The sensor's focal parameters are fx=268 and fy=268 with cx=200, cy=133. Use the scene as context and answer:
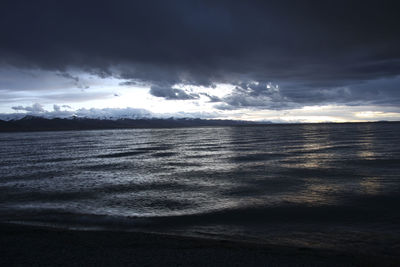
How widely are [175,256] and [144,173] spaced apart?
19618mm

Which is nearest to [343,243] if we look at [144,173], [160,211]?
[160,211]

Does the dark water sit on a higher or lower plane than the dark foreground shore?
lower

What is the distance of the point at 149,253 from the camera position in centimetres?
867

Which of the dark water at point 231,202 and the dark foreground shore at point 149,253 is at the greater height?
the dark foreground shore at point 149,253

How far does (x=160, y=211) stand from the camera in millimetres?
14891

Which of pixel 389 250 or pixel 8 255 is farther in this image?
pixel 389 250

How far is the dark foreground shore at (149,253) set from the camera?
8.01m

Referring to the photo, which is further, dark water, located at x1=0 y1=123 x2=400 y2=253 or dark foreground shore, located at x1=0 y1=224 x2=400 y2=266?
dark water, located at x1=0 y1=123 x2=400 y2=253

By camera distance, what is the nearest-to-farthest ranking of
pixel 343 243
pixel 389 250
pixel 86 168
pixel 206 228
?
pixel 389 250 → pixel 343 243 → pixel 206 228 → pixel 86 168

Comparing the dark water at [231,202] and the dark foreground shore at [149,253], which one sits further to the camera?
the dark water at [231,202]

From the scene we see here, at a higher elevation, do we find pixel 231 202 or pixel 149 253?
pixel 149 253

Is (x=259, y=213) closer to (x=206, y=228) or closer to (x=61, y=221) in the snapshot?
(x=206, y=228)

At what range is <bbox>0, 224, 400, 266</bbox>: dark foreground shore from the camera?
8.01m

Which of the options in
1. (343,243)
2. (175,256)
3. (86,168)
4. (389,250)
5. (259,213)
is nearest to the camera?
(175,256)
